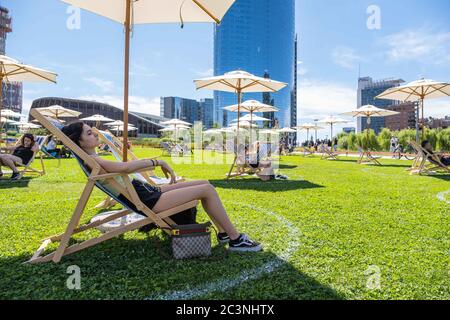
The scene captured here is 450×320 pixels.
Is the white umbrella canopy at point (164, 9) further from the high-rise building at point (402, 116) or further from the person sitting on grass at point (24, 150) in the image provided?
the high-rise building at point (402, 116)

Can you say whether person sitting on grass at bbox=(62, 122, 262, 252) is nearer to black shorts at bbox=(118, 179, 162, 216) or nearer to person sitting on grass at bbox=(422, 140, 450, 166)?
black shorts at bbox=(118, 179, 162, 216)

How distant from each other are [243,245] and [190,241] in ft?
1.72

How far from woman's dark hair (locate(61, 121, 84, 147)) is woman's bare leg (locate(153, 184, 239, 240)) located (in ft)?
3.02

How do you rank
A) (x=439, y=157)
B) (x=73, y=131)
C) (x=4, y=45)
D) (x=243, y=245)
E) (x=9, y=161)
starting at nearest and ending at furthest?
(x=73, y=131) → (x=243, y=245) → (x=9, y=161) → (x=439, y=157) → (x=4, y=45)

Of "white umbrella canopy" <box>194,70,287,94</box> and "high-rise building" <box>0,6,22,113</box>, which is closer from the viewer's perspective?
"white umbrella canopy" <box>194,70,287,94</box>

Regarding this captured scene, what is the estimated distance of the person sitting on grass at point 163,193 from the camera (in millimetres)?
2756

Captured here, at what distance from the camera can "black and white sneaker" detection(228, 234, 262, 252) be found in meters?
3.02

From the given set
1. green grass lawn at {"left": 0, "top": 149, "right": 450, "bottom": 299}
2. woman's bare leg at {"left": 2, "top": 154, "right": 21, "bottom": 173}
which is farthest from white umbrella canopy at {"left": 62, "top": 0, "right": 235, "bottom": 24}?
woman's bare leg at {"left": 2, "top": 154, "right": 21, "bottom": 173}

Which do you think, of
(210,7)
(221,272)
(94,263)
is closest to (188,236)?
(221,272)

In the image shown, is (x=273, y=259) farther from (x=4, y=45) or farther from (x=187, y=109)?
(x=187, y=109)

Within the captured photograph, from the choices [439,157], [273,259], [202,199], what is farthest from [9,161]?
[439,157]

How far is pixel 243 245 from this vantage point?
3.03 meters

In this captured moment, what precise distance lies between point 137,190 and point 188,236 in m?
0.62
